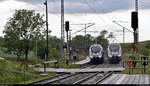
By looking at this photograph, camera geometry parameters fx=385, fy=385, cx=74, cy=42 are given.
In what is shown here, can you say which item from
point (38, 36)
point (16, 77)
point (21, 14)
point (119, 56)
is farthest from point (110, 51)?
point (16, 77)

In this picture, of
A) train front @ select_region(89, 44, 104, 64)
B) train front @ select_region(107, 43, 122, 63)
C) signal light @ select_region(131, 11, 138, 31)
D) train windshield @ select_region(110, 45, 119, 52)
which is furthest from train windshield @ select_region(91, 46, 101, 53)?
signal light @ select_region(131, 11, 138, 31)

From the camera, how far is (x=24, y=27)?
2788 inches

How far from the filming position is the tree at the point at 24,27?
70500mm

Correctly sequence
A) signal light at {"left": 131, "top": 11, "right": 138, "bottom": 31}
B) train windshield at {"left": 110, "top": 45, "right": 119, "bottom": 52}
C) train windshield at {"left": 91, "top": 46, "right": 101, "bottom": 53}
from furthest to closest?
train windshield at {"left": 91, "top": 46, "right": 101, "bottom": 53} → train windshield at {"left": 110, "top": 45, "right": 119, "bottom": 52} → signal light at {"left": 131, "top": 11, "right": 138, "bottom": 31}

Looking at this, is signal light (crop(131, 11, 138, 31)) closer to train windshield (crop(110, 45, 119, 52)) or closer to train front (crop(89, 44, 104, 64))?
train windshield (crop(110, 45, 119, 52))

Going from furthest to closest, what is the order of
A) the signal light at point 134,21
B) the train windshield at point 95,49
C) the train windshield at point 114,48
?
the train windshield at point 95,49 < the train windshield at point 114,48 < the signal light at point 134,21

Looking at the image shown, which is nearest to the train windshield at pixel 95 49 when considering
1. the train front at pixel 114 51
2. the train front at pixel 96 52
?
the train front at pixel 96 52

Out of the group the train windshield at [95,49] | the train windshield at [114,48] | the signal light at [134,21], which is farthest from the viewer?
the train windshield at [95,49]

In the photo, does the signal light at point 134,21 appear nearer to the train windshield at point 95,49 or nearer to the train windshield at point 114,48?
the train windshield at point 114,48

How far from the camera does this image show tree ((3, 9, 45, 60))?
7050cm

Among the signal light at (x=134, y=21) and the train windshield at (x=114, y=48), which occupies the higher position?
the signal light at (x=134, y=21)

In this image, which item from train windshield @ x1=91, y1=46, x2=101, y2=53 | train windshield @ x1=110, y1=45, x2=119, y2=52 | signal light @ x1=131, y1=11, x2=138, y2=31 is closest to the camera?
signal light @ x1=131, y1=11, x2=138, y2=31

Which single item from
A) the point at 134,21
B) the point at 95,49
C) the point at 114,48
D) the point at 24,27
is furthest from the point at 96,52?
the point at 134,21

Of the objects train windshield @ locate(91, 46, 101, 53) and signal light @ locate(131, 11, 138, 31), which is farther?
train windshield @ locate(91, 46, 101, 53)
